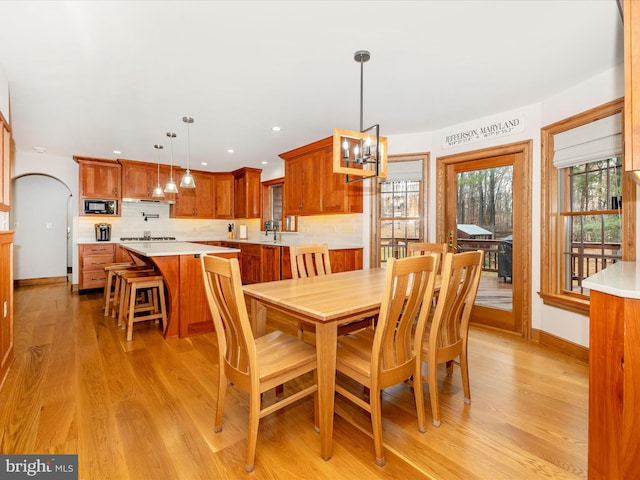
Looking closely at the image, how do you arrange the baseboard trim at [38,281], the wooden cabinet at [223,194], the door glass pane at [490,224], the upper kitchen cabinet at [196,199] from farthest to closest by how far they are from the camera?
the wooden cabinet at [223,194] → the upper kitchen cabinet at [196,199] → the baseboard trim at [38,281] → the door glass pane at [490,224]

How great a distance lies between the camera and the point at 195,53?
230 centimetres

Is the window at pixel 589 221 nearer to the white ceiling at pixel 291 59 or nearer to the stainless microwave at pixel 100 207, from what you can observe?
the white ceiling at pixel 291 59

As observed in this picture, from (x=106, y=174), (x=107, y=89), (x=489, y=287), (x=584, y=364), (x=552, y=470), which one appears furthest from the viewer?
(x=106, y=174)

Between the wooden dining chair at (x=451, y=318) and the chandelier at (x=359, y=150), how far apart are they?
1.02m

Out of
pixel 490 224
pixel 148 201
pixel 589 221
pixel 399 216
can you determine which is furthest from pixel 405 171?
pixel 148 201

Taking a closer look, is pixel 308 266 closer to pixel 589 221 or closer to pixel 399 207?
pixel 399 207

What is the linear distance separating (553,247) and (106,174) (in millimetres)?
6715

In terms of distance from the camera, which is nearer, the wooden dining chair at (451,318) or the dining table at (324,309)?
the dining table at (324,309)

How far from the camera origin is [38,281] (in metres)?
6.18

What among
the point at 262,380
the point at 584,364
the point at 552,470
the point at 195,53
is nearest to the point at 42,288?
the point at 195,53

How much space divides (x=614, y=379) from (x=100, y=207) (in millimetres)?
6802

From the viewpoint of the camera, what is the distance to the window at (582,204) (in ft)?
8.29

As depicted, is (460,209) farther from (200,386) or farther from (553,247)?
(200,386)

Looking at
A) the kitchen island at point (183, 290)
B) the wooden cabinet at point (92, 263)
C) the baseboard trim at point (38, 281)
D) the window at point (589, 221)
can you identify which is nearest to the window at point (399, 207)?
the window at point (589, 221)
